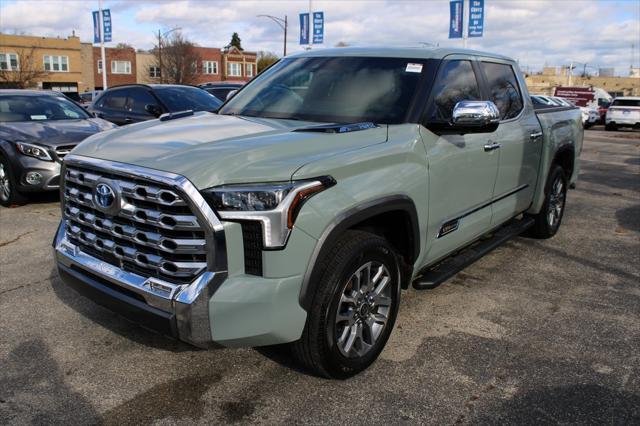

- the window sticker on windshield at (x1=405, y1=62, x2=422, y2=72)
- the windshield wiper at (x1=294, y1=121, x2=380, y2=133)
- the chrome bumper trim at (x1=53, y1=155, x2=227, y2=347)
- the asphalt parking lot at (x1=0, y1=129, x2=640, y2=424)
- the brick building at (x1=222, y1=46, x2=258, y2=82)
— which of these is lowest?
the asphalt parking lot at (x1=0, y1=129, x2=640, y2=424)

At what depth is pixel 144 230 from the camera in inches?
109

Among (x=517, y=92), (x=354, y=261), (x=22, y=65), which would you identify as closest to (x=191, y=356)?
(x=354, y=261)

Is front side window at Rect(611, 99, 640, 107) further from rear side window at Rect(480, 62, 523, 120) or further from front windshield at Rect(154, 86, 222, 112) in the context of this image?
rear side window at Rect(480, 62, 523, 120)

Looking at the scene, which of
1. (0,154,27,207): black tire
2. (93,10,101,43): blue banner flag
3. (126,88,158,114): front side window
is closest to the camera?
(0,154,27,207): black tire

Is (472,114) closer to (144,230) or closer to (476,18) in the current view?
(144,230)

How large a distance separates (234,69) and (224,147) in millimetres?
75009

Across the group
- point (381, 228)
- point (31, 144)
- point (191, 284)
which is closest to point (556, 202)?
point (381, 228)

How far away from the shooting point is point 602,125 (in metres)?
32.3

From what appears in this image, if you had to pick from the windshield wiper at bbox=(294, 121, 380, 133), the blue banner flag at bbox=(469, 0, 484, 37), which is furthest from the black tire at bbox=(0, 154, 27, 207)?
the blue banner flag at bbox=(469, 0, 484, 37)

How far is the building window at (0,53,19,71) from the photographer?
55969 millimetres

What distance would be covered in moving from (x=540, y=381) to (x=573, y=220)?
15.2ft

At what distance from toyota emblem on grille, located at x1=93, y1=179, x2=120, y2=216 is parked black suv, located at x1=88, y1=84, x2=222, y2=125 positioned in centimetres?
676

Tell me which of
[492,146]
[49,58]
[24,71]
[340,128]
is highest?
[49,58]

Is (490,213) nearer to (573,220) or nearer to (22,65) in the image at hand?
(573,220)
